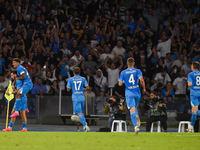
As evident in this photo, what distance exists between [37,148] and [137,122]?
4927 mm

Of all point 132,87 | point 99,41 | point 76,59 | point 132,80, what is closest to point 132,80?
point 132,80

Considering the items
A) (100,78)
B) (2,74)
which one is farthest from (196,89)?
(2,74)

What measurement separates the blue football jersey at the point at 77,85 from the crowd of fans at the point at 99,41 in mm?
5112

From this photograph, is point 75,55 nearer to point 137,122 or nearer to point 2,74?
point 2,74

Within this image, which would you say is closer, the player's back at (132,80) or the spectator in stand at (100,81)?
the player's back at (132,80)

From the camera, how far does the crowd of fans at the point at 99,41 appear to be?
77.2 feet

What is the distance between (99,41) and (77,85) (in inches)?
334

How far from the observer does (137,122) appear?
14.2 m

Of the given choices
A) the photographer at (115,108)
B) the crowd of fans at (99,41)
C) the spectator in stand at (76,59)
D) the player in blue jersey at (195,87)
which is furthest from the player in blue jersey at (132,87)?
the spectator in stand at (76,59)

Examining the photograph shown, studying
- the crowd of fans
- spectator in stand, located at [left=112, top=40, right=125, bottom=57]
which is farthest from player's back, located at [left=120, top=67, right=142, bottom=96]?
spectator in stand, located at [left=112, top=40, right=125, bottom=57]

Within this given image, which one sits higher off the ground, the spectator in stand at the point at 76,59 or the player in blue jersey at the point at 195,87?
the spectator in stand at the point at 76,59

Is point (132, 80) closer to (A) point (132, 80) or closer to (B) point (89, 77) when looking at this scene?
(A) point (132, 80)

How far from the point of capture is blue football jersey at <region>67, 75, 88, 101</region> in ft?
56.5

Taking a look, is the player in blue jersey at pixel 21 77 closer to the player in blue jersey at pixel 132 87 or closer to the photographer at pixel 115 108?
the photographer at pixel 115 108
